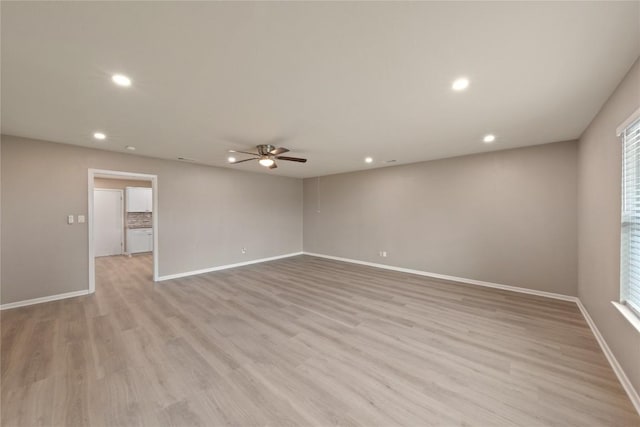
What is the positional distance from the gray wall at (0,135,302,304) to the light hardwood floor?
25.7 inches

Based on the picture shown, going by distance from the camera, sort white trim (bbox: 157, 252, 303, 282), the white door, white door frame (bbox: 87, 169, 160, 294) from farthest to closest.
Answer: the white door, white trim (bbox: 157, 252, 303, 282), white door frame (bbox: 87, 169, 160, 294)

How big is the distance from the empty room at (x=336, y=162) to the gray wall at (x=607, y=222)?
34 millimetres

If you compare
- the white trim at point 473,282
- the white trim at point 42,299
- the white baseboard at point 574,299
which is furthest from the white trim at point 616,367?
the white trim at point 42,299

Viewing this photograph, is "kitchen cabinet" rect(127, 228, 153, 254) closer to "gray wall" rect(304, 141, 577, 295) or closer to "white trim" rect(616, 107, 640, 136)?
"gray wall" rect(304, 141, 577, 295)

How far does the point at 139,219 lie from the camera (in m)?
7.93

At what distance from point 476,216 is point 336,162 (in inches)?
118

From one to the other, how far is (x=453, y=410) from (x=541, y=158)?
13.9 ft

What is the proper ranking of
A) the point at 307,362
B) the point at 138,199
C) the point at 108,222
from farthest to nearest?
the point at 138,199 < the point at 108,222 < the point at 307,362

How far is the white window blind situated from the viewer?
1.83 meters

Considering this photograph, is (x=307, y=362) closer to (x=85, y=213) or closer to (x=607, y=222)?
(x=607, y=222)

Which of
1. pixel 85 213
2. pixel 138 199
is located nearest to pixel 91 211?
pixel 85 213

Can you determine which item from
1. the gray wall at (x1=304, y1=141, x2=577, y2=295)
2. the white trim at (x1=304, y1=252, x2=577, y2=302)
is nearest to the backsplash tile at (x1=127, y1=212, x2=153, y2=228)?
the gray wall at (x1=304, y1=141, x2=577, y2=295)

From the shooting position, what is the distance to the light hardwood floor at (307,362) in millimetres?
1639

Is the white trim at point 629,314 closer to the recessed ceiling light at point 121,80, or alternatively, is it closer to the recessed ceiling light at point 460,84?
the recessed ceiling light at point 460,84
